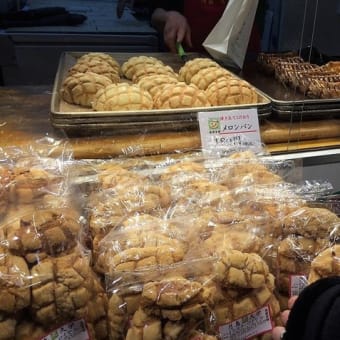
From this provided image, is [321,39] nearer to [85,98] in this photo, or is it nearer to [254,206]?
[85,98]

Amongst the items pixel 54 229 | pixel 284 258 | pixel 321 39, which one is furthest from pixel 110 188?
pixel 321 39

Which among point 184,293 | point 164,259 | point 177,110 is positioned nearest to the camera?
point 184,293

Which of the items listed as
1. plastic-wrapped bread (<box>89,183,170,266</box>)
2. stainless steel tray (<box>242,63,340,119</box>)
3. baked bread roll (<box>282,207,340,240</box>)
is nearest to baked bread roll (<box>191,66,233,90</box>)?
stainless steel tray (<box>242,63,340,119</box>)

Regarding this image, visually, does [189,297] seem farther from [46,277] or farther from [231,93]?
[231,93]

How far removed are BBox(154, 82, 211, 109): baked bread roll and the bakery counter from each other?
0.10 meters

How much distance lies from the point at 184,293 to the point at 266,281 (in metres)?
0.18

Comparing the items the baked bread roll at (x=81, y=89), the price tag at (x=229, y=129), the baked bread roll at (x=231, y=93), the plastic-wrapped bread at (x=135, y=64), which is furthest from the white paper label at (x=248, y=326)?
the plastic-wrapped bread at (x=135, y=64)

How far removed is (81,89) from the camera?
164 centimetres

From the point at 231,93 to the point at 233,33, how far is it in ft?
1.44

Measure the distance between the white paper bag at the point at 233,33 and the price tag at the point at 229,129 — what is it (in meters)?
0.50

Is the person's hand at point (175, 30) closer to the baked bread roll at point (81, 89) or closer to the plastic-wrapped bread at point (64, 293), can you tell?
the baked bread roll at point (81, 89)

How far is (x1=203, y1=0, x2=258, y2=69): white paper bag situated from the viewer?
1.80 meters

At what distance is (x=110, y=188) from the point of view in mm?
1057

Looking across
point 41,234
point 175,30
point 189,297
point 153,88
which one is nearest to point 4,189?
point 41,234
